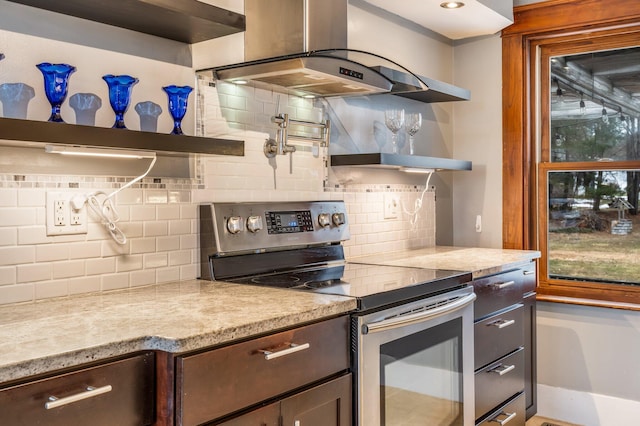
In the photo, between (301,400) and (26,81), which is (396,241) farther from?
(26,81)

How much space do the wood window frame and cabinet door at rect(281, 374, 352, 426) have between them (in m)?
2.02

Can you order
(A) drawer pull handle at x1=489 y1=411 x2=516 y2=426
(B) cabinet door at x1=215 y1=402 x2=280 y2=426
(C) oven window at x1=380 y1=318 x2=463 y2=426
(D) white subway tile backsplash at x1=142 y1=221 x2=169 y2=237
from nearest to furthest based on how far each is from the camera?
(B) cabinet door at x1=215 y1=402 x2=280 y2=426
(C) oven window at x1=380 y1=318 x2=463 y2=426
(D) white subway tile backsplash at x1=142 y1=221 x2=169 y2=237
(A) drawer pull handle at x1=489 y1=411 x2=516 y2=426

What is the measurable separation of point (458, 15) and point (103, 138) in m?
2.23

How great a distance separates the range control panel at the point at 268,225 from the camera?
2238 millimetres

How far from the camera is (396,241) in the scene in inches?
132

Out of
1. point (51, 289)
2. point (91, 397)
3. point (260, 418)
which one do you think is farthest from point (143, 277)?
point (91, 397)

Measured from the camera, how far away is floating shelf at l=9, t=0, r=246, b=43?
5.77 feet

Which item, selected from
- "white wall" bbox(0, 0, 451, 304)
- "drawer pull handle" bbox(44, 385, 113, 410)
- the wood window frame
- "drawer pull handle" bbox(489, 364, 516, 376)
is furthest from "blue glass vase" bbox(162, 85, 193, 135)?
the wood window frame

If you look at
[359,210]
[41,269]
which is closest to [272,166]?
[359,210]

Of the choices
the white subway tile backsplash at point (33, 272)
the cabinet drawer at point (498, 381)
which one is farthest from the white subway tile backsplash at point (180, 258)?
the cabinet drawer at point (498, 381)

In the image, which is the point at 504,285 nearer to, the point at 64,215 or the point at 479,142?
the point at 479,142

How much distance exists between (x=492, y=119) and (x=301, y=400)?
249 cm

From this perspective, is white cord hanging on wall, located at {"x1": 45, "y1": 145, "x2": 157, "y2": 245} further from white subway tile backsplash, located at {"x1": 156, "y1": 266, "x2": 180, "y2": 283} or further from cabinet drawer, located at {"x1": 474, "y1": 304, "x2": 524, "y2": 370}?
cabinet drawer, located at {"x1": 474, "y1": 304, "x2": 524, "y2": 370}

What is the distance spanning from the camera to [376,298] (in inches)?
75.4
